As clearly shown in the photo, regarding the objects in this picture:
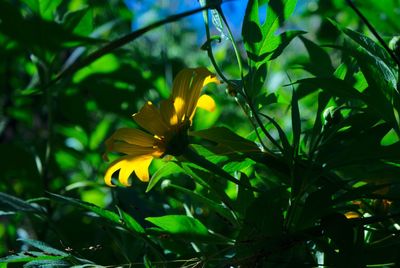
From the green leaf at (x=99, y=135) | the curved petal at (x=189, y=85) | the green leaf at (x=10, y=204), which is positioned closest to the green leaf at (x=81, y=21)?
the green leaf at (x=99, y=135)

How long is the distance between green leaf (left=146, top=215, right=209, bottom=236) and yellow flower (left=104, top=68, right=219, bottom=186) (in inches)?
2.3

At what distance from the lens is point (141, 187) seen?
1.15 metres

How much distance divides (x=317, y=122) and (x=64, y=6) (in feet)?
2.83

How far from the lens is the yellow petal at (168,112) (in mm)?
625

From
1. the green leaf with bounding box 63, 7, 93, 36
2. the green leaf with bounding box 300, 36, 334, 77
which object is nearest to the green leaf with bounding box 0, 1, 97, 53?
the green leaf with bounding box 63, 7, 93, 36

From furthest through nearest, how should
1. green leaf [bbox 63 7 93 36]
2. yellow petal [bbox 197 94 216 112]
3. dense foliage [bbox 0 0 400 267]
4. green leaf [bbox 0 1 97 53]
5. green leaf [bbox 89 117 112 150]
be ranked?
green leaf [bbox 89 117 112 150]
green leaf [bbox 63 7 93 36]
green leaf [bbox 0 1 97 53]
yellow petal [bbox 197 94 216 112]
dense foliage [bbox 0 0 400 267]

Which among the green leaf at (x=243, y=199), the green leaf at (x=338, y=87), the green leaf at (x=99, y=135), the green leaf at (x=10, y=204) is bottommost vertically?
the green leaf at (x=243, y=199)

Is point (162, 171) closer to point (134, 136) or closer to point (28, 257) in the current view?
point (134, 136)

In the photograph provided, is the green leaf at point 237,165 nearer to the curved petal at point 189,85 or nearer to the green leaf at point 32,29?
the curved petal at point 189,85

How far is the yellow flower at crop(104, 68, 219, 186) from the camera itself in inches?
24.5

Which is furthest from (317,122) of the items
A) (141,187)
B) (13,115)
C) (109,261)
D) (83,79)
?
(13,115)

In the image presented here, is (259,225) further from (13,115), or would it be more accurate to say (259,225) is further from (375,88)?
(13,115)

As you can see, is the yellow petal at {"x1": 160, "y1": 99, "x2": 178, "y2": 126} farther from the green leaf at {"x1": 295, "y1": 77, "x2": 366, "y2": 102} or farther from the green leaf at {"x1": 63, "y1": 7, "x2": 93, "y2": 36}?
the green leaf at {"x1": 63, "y1": 7, "x2": 93, "y2": 36}

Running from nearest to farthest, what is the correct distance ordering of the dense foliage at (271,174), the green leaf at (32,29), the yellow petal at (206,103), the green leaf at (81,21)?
the dense foliage at (271,174)
the yellow petal at (206,103)
the green leaf at (32,29)
the green leaf at (81,21)
